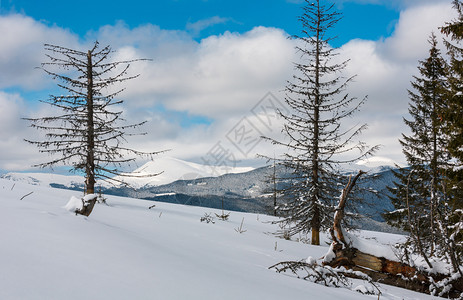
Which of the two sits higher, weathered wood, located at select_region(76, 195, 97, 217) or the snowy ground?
weathered wood, located at select_region(76, 195, 97, 217)

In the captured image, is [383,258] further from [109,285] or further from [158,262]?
[109,285]

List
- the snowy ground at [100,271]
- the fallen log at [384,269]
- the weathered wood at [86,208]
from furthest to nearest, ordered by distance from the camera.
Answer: the fallen log at [384,269], the weathered wood at [86,208], the snowy ground at [100,271]

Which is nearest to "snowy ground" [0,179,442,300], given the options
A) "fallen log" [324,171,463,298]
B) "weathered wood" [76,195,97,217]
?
"weathered wood" [76,195,97,217]

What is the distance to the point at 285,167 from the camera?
14203mm

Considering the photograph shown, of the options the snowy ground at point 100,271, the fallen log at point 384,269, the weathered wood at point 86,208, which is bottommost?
the fallen log at point 384,269

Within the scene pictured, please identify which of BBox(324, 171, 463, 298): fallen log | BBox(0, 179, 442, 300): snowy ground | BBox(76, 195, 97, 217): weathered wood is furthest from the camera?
BBox(324, 171, 463, 298): fallen log

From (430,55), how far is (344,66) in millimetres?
7338

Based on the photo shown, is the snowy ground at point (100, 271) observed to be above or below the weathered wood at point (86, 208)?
below

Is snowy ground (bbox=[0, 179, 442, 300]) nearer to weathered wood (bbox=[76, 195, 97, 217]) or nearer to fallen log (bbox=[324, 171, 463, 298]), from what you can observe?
weathered wood (bbox=[76, 195, 97, 217])

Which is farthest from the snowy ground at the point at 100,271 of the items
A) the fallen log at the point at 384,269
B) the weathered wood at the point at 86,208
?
the fallen log at the point at 384,269

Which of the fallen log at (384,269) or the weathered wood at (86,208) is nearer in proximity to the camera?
the weathered wood at (86,208)

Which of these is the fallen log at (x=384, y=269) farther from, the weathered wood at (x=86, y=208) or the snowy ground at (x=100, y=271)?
the weathered wood at (x=86, y=208)

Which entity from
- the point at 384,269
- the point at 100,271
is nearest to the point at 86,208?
the point at 100,271

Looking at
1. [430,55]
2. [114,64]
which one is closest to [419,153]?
[430,55]
